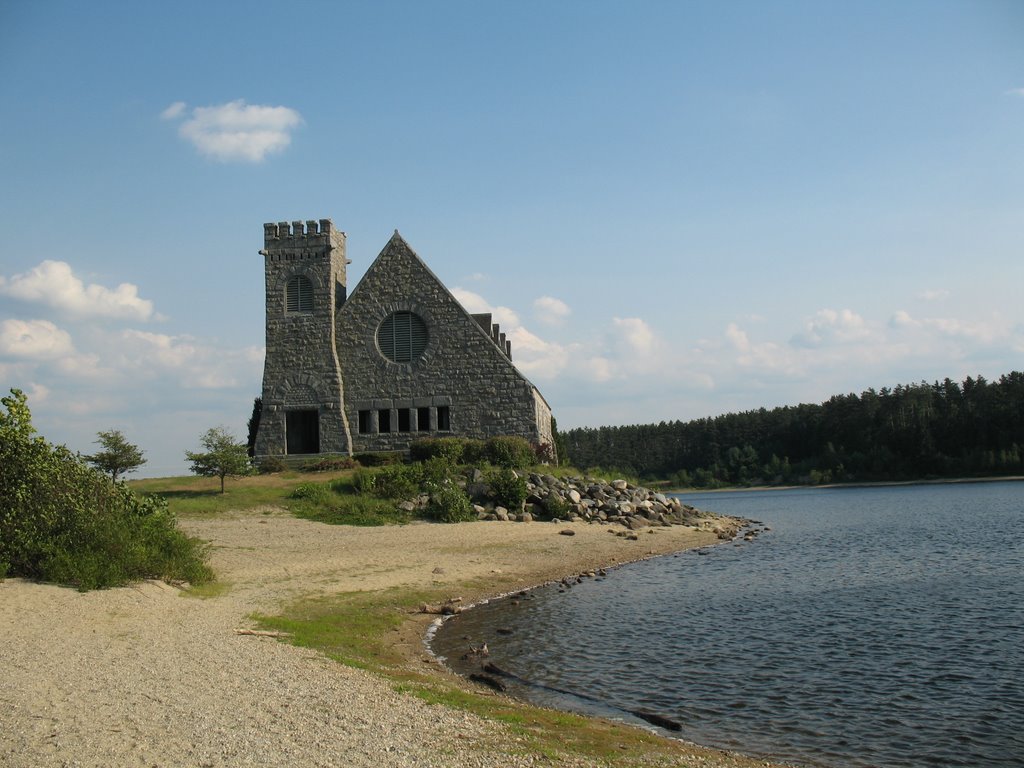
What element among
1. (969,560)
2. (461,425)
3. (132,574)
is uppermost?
(461,425)

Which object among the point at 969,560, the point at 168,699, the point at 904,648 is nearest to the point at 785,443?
the point at 969,560

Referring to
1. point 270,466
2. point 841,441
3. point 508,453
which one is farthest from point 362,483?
point 841,441

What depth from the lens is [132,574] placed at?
51.3 feet

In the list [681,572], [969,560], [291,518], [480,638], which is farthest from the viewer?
[291,518]

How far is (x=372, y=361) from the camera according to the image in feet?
129

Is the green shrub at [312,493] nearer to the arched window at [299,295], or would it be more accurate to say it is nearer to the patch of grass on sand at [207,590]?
the arched window at [299,295]

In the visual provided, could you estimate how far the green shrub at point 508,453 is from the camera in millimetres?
34469

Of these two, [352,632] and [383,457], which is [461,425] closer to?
[383,457]

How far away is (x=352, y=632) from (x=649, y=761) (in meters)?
7.56

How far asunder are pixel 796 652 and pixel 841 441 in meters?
105

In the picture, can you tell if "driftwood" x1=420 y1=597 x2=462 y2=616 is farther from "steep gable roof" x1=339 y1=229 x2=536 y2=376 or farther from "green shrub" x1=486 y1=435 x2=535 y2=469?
"steep gable roof" x1=339 y1=229 x2=536 y2=376

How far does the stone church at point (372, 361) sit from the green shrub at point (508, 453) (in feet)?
8.81

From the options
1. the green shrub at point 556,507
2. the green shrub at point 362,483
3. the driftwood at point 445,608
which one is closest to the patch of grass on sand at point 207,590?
the driftwood at point 445,608

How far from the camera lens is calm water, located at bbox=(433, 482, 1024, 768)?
991cm
